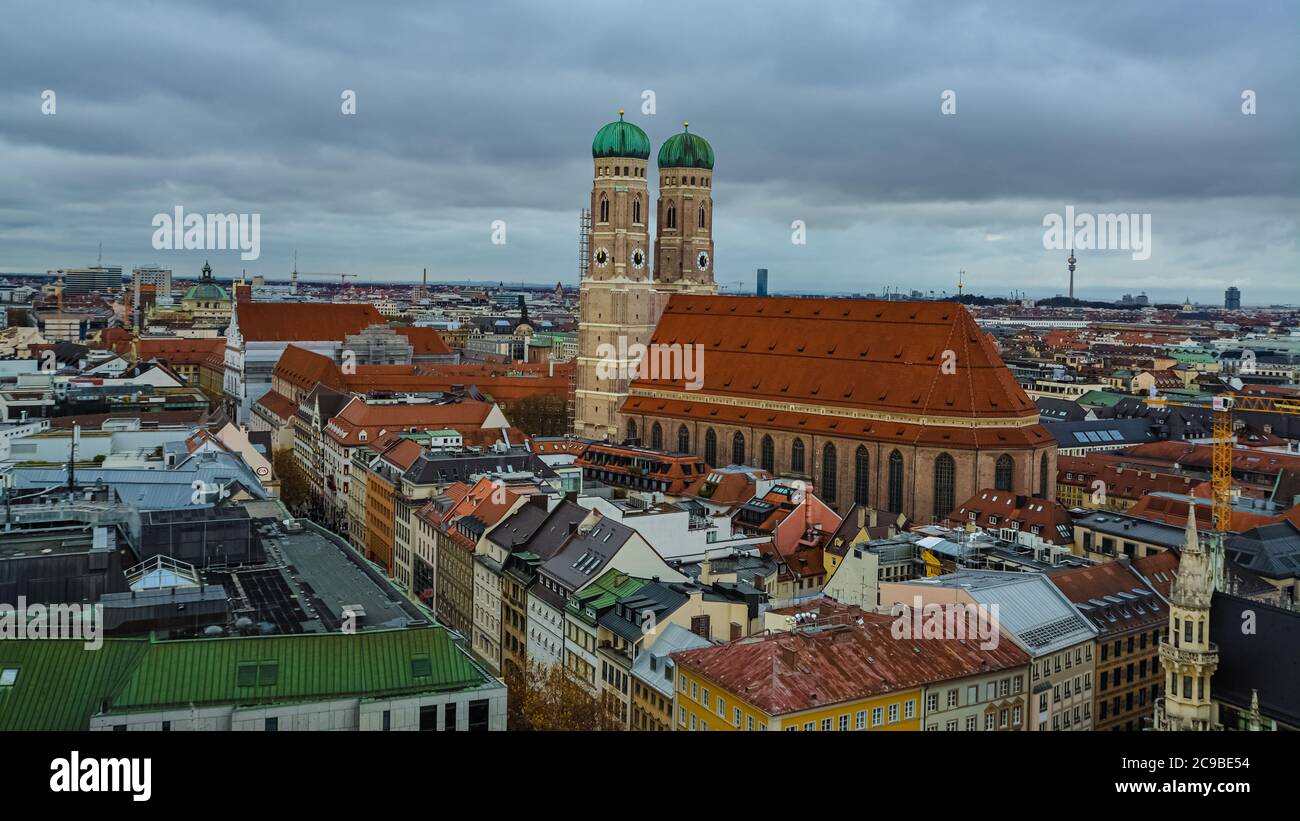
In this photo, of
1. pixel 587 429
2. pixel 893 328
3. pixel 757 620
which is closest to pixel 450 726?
pixel 757 620

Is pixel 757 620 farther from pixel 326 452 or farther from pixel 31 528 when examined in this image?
pixel 326 452

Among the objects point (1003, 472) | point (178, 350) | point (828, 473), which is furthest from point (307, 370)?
point (1003, 472)

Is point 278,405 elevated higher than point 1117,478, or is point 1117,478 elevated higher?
point 278,405

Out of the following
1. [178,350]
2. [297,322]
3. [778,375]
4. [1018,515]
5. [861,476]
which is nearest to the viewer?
[1018,515]

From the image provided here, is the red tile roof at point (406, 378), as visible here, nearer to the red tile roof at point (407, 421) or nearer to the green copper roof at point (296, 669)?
the red tile roof at point (407, 421)

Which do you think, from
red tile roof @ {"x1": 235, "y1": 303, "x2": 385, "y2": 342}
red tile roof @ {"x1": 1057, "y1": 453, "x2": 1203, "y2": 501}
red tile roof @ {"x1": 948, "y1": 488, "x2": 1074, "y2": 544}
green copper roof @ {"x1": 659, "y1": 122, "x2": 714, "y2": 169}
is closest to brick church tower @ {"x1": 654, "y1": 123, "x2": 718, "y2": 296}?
green copper roof @ {"x1": 659, "y1": 122, "x2": 714, "y2": 169}

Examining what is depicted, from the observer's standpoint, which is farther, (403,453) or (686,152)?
(686,152)

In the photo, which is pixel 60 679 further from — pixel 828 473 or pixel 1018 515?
pixel 828 473

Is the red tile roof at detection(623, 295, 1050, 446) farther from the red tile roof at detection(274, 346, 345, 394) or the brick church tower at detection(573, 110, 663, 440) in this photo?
the red tile roof at detection(274, 346, 345, 394)

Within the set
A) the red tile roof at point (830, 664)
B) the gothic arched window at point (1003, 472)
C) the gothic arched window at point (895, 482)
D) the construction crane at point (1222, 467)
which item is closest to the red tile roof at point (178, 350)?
the gothic arched window at point (895, 482)
